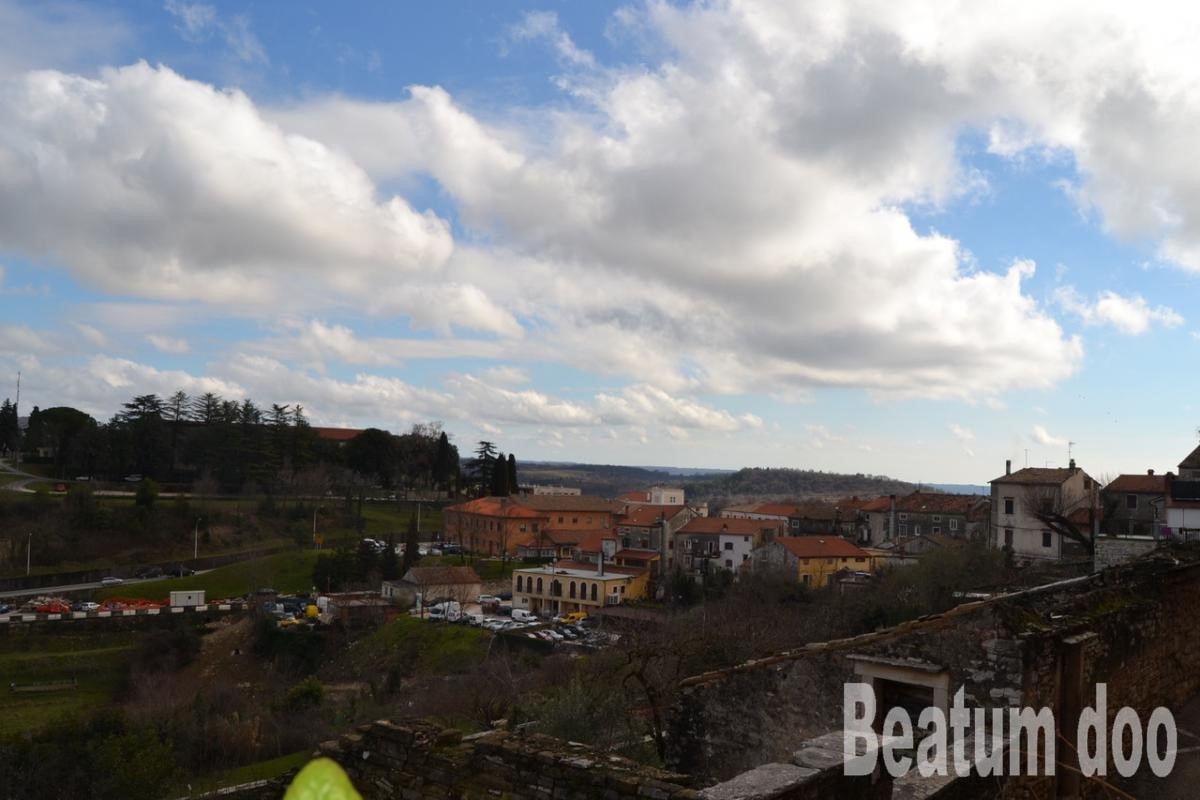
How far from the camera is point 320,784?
2.13ft

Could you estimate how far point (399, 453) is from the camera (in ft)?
291

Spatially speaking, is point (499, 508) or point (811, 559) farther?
point (499, 508)

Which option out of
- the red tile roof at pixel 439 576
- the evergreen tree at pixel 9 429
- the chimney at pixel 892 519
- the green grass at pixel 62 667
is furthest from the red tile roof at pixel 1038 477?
the evergreen tree at pixel 9 429

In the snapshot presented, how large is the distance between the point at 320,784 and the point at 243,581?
61.9m

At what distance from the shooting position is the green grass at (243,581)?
5109 cm

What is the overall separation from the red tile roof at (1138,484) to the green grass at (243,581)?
50.3m

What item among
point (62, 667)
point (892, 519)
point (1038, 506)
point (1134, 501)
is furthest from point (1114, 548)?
point (892, 519)

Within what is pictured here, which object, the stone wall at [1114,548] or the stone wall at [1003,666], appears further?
the stone wall at [1114,548]

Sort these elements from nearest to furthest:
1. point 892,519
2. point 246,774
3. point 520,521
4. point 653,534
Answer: point 246,774
point 892,519
point 653,534
point 520,521

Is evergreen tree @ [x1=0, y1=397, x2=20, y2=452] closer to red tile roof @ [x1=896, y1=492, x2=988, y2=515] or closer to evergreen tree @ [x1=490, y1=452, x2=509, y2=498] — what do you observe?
evergreen tree @ [x1=490, y1=452, x2=509, y2=498]

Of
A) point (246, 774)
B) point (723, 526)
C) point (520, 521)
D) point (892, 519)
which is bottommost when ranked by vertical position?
point (246, 774)

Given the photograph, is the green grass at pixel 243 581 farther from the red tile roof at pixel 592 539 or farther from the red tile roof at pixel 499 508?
the red tile roof at pixel 592 539

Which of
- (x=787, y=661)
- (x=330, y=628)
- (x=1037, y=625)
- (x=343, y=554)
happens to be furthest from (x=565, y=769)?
(x=343, y=554)

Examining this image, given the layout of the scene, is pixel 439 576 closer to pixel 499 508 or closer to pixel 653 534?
pixel 653 534
